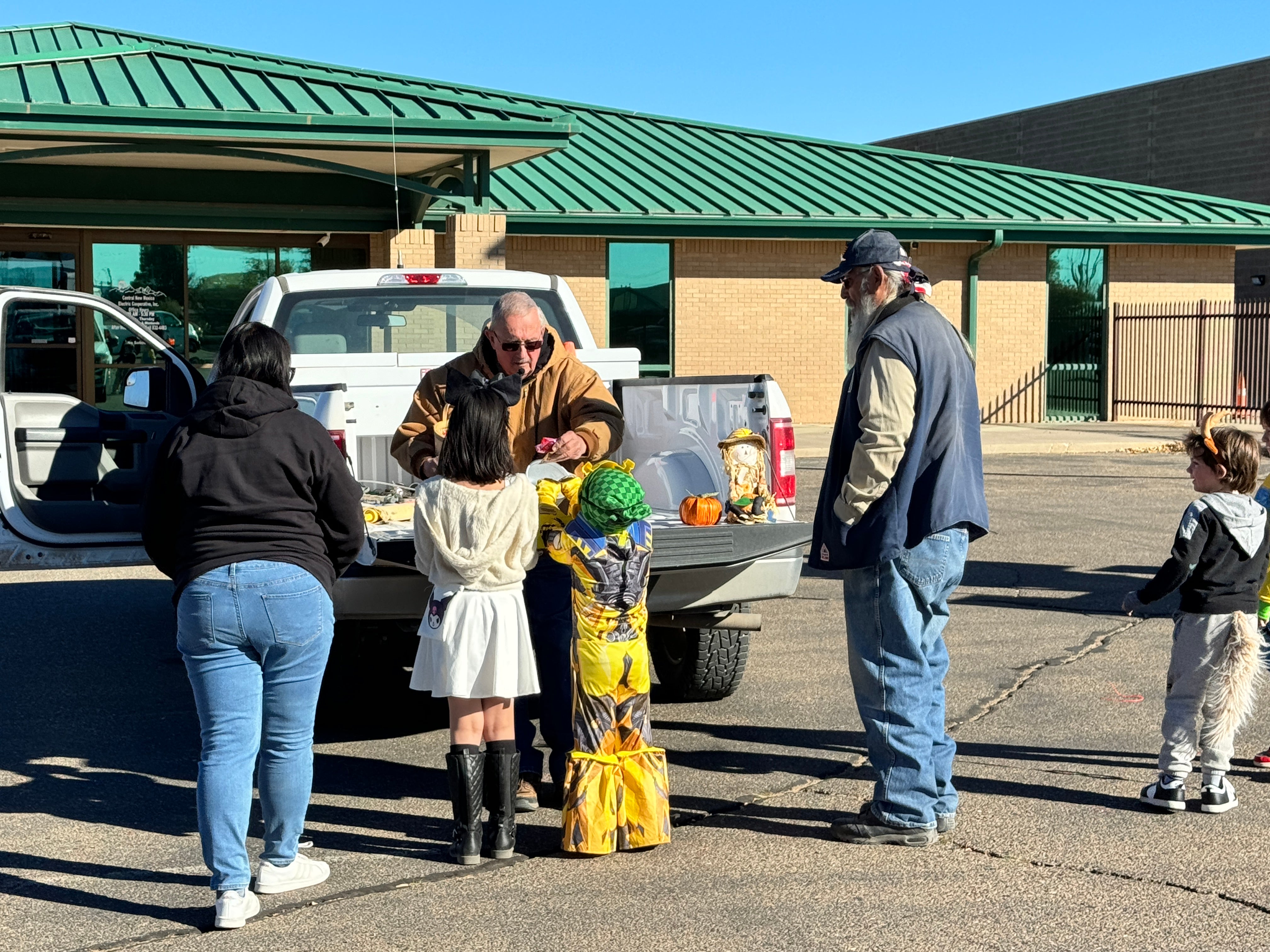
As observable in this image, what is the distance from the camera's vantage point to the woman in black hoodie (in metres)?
4.23

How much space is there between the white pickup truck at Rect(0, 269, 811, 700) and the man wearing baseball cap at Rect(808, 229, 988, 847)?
2.75ft

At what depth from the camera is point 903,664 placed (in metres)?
4.94

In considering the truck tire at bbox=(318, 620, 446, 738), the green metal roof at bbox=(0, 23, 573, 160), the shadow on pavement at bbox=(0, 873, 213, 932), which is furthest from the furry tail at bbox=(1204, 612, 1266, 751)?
the green metal roof at bbox=(0, 23, 573, 160)

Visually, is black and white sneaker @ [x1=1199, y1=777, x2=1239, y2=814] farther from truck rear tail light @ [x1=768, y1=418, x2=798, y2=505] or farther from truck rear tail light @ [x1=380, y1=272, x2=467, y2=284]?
truck rear tail light @ [x1=380, y1=272, x2=467, y2=284]

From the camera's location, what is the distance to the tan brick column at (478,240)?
16438mm

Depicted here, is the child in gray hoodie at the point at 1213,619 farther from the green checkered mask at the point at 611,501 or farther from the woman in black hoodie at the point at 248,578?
the woman in black hoodie at the point at 248,578

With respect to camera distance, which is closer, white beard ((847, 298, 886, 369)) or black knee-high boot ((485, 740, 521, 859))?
black knee-high boot ((485, 740, 521, 859))

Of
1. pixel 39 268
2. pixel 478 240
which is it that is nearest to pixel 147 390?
pixel 478 240

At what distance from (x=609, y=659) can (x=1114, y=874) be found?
1732 millimetres

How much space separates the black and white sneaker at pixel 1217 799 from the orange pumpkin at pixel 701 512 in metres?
2.05

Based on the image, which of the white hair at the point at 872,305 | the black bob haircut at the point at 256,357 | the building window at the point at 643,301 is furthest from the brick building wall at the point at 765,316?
the black bob haircut at the point at 256,357

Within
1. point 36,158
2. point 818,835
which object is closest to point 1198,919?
point 818,835

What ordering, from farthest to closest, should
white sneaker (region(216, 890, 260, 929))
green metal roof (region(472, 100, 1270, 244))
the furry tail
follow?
green metal roof (region(472, 100, 1270, 244))
the furry tail
white sneaker (region(216, 890, 260, 929))

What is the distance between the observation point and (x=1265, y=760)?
573 centimetres
